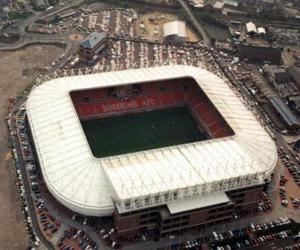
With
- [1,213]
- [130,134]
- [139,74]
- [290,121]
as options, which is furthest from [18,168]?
[290,121]

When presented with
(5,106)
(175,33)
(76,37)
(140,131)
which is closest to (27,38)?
(76,37)

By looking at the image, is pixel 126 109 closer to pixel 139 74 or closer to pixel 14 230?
pixel 139 74

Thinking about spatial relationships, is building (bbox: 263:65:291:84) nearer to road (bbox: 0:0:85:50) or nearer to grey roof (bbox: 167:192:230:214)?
grey roof (bbox: 167:192:230:214)

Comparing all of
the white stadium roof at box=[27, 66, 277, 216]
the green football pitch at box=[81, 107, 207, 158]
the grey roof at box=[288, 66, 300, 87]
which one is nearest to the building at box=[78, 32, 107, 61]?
the green football pitch at box=[81, 107, 207, 158]

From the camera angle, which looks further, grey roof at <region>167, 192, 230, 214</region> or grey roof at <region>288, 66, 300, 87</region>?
grey roof at <region>288, 66, 300, 87</region>

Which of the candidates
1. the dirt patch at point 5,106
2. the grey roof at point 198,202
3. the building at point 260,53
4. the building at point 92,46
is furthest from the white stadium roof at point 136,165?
the building at point 260,53

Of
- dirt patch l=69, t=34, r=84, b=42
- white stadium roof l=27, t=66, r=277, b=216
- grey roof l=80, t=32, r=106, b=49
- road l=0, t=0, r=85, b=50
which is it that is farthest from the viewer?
dirt patch l=69, t=34, r=84, b=42

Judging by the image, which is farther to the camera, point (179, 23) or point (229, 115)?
point (179, 23)
